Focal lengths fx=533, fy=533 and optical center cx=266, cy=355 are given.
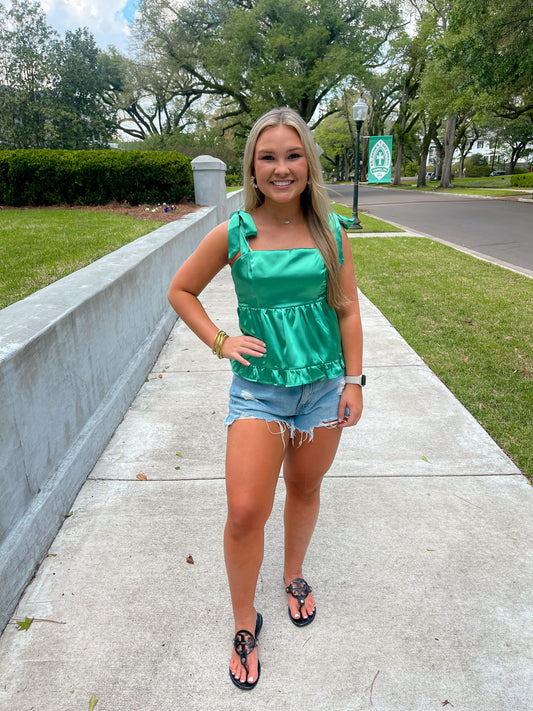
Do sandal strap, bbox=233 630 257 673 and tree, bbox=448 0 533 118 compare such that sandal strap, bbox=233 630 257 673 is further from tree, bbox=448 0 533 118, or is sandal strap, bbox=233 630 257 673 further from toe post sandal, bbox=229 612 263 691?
tree, bbox=448 0 533 118

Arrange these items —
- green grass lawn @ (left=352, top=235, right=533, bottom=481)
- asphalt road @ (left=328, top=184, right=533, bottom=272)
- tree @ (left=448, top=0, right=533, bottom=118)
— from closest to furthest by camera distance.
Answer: green grass lawn @ (left=352, top=235, right=533, bottom=481)
asphalt road @ (left=328, top=184, right=533, bottom=272)
tree @ (left=448, top=0, right=533, bottom=118)

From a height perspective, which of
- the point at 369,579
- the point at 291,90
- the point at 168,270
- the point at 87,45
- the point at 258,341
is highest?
the point at 87,45

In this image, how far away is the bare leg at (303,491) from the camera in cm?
187

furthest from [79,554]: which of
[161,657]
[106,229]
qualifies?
[106,229]

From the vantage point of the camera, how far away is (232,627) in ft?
6.92

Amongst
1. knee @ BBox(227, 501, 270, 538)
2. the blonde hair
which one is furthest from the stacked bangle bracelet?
knee @ BBox(227, 501, 270, 538)

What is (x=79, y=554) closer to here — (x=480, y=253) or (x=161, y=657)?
(x=161, y=657)

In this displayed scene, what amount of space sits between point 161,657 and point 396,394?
2865 mm

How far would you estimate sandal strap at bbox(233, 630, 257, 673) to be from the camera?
191 cm

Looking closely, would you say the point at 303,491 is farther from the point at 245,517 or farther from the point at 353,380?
the point at 353,380

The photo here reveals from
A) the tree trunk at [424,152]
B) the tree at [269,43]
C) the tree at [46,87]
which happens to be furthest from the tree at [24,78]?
the tree trunk at [424,152]

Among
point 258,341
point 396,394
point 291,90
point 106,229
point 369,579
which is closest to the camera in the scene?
point 258,341

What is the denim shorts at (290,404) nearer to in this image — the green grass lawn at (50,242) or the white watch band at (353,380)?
the white watch band at (353,380)

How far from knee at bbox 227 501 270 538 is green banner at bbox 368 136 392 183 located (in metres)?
13.7
